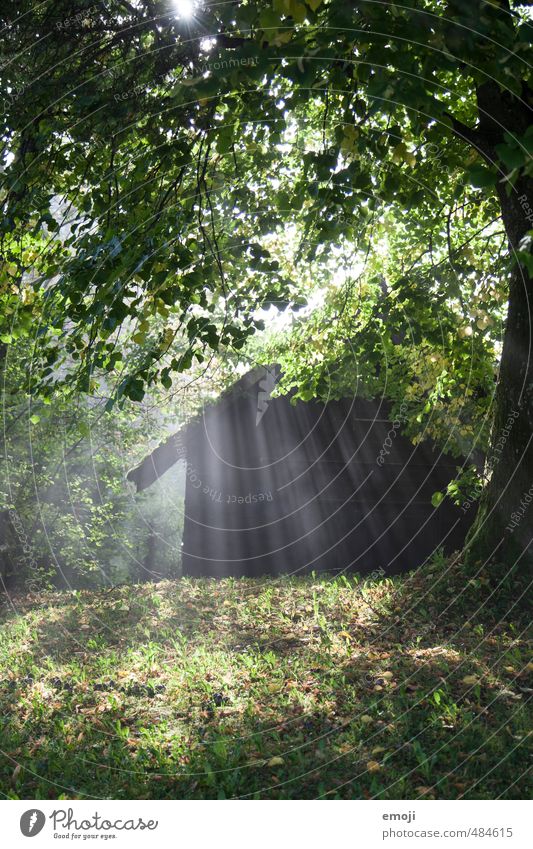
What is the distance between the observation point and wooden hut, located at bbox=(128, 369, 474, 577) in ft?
51.1

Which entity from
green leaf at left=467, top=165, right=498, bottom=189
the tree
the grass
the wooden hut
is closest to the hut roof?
the wooden hut

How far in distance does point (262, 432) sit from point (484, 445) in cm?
545

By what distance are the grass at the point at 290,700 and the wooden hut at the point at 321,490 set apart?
239 inches

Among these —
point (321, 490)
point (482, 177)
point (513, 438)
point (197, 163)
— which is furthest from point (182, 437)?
point (482, 177)

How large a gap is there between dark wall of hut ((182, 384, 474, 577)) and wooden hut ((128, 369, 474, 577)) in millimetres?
22

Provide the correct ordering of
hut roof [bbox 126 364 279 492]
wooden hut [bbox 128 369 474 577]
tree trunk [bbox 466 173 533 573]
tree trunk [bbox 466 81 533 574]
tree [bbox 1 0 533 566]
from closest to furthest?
tree [bbox 1 0 533 566] < tree trunk [bbox 466 81 533 574] < tree trunk [bbox 466 173 533 573] < hut roof [bbox 126 364 279 492] < wooden hut [bbox 128 369 474 577]

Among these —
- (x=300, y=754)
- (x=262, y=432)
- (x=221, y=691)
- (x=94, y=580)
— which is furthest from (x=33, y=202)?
(x=94, y=580)

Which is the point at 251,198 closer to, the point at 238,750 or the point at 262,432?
the point at 238,750

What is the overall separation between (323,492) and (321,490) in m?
0.13

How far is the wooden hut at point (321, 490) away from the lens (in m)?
15.6

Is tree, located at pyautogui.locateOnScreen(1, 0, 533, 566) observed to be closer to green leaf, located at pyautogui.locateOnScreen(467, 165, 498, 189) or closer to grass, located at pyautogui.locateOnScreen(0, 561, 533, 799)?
green leaf, located at pyautogui.locateOnScreen(467, 165, 498, 189)

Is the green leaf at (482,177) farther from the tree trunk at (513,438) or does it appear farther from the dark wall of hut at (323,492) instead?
the dark wall of hut at (323,492)


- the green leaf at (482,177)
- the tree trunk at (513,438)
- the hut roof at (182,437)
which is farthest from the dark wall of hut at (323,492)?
the green leaf at (482,177)

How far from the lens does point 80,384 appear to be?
21.5ft
